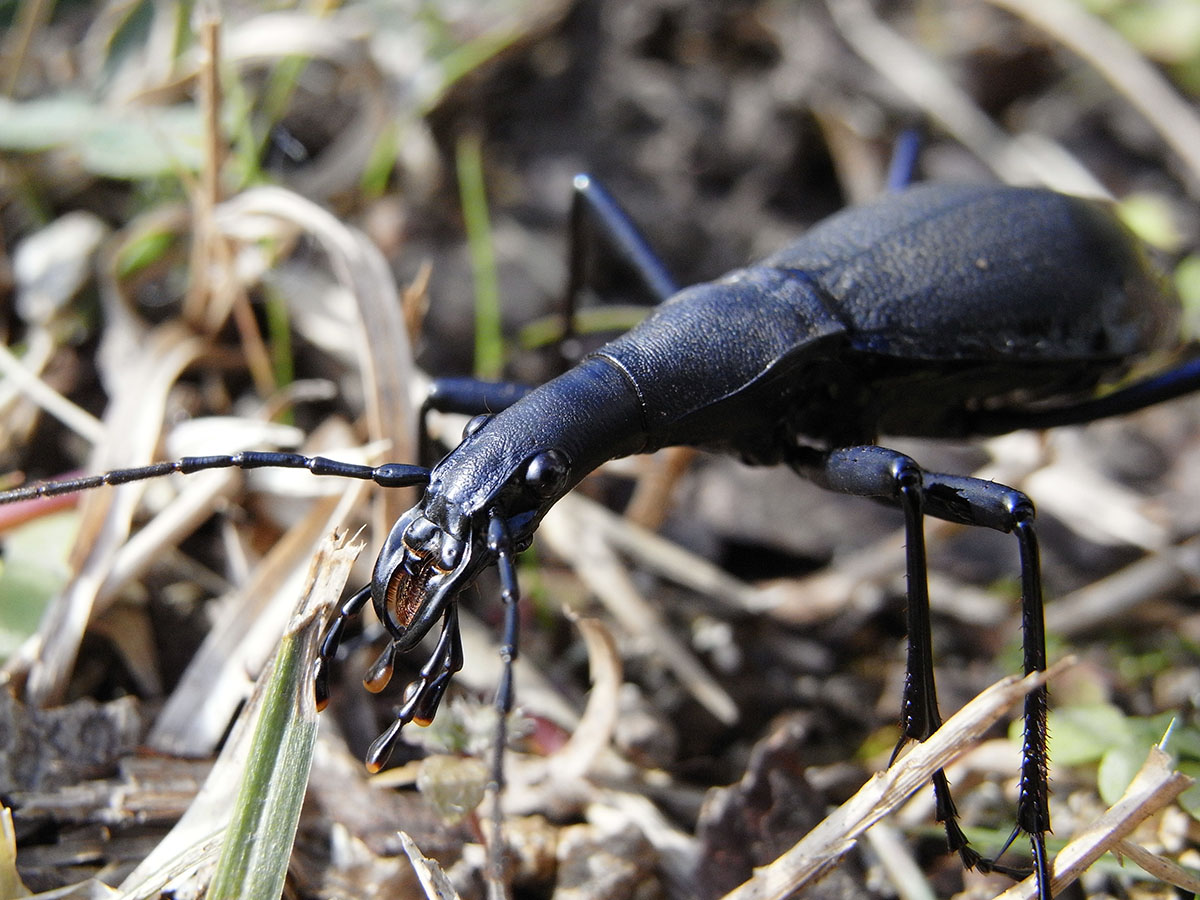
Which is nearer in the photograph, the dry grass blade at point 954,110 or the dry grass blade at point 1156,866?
the dry grass blade at point 1156,866

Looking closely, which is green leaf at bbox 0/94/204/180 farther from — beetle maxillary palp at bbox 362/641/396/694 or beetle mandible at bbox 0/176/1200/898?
beetle maxillary palp at bbox 362/641/396/694

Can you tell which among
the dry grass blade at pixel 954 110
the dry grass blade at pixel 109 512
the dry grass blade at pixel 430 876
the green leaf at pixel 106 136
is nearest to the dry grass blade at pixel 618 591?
the dry grass blade at pixel 430 876

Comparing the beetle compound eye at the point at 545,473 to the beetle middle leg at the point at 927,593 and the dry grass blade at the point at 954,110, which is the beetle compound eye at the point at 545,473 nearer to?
the beetle middle leg at the point at 927,593

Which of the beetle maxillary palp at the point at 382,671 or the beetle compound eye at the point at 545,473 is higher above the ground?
the beetle compound eye at the point at 545,473

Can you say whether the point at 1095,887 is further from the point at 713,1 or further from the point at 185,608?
the point at 713,1

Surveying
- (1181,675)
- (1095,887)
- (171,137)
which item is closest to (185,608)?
(171,137)

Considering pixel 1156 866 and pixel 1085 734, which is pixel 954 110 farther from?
pixel 1156 866

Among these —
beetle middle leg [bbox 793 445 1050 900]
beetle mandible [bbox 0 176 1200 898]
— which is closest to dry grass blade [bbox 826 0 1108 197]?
beetle mandible [bbox 0 176 1200 898]
